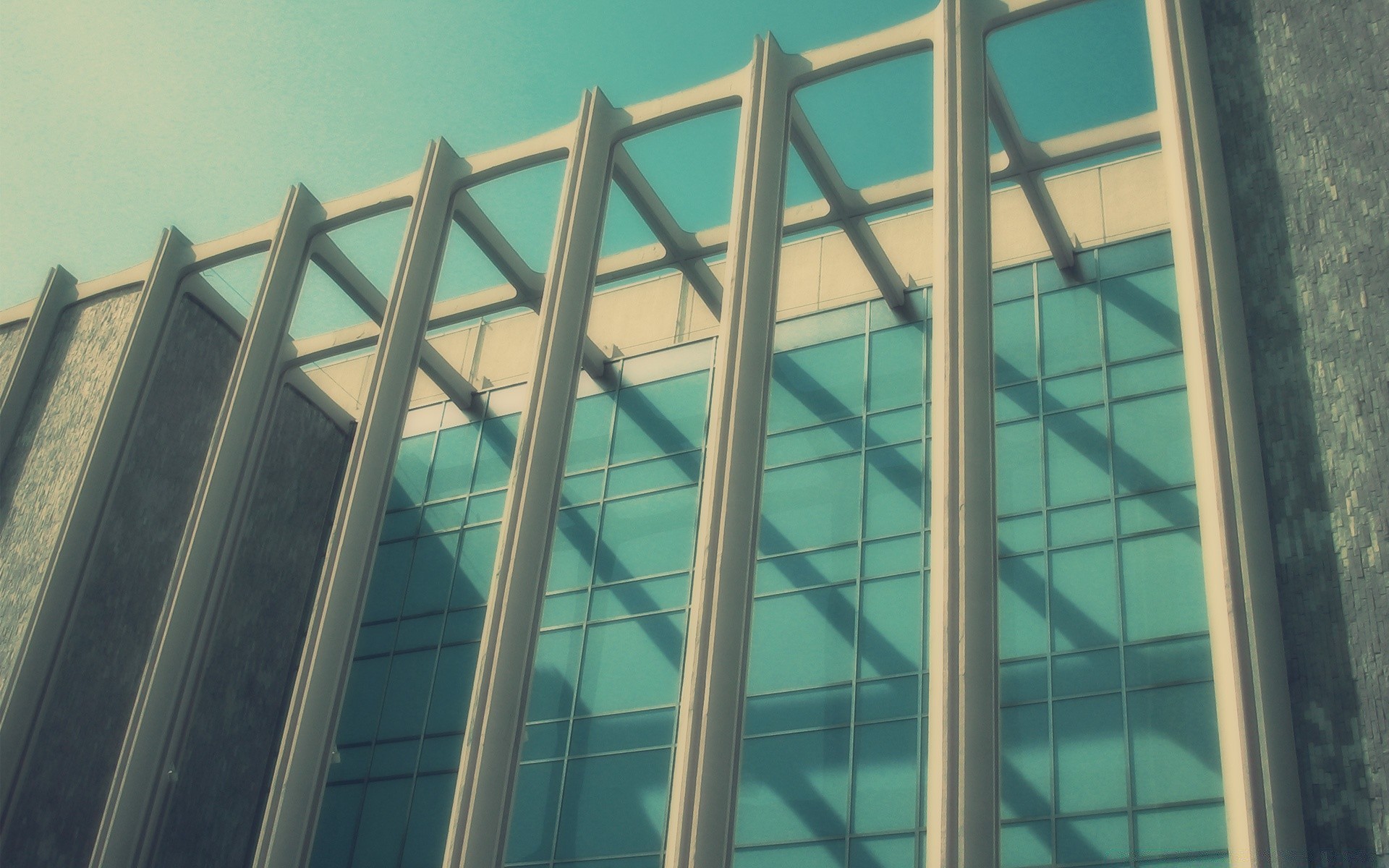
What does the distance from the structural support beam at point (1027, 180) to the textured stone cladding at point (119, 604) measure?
493 inches

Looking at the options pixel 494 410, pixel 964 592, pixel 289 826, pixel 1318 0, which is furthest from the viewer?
pixel 494 410

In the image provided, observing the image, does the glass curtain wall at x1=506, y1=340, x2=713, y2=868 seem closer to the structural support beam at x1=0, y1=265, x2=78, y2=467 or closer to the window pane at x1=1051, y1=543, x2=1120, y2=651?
the window pane at x1=1051, y1=543, x2=1120, y2=651

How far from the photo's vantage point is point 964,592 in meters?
10.4

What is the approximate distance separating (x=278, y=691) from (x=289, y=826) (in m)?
8.18

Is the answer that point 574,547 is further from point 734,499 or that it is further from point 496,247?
point 734,499

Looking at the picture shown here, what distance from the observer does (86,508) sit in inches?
672

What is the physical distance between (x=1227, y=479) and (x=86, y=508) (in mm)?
14600

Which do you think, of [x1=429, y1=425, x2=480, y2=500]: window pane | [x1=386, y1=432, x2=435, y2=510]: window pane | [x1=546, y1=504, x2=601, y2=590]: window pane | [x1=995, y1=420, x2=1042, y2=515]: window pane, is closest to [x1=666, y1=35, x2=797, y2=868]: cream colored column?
[x1=995, y1=420, x2=1042, y2=515]: window pane

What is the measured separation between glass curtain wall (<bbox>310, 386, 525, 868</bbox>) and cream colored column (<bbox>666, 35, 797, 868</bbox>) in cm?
820

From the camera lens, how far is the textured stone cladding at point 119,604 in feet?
52.2

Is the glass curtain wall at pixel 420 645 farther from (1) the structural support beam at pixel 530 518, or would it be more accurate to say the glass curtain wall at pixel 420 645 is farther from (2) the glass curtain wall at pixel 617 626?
(1) the structural support beam at pixel 530 518

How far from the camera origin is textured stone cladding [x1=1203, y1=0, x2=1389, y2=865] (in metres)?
8.48

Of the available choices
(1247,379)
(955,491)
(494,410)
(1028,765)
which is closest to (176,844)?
(494,410)

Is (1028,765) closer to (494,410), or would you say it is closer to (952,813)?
(952,813)
